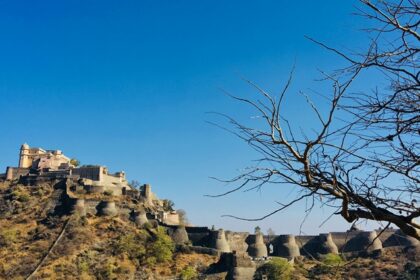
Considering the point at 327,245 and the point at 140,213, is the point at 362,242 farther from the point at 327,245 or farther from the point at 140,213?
the point at 140,213

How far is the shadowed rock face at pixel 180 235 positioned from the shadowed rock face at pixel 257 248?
628cm

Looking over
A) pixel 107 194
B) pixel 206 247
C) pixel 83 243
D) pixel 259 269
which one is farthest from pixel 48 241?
pixel 259 269

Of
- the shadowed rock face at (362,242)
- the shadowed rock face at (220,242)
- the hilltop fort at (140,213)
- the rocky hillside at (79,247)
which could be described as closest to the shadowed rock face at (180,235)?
the hilltop fort at (140,213)

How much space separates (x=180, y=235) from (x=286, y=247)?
999 cm

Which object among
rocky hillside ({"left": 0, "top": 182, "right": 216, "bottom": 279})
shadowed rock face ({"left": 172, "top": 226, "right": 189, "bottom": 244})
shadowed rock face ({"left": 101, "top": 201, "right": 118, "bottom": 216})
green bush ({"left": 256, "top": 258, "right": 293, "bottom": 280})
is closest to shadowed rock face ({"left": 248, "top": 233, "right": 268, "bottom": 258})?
rocky hillside ({"left": 0, "top": 182, "right": 216, "bottom": 279})

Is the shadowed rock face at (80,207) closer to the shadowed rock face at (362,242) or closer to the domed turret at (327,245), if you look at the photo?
the domed turret at (327,245)

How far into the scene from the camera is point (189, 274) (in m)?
35.4

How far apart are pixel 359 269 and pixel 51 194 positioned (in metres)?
30.3

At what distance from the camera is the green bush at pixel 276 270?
3519 cm

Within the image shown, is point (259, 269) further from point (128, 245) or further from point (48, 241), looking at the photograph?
point (48, 241)

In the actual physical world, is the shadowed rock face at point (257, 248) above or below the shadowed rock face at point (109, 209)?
below

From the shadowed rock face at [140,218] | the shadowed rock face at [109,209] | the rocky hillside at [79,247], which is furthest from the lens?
the shadowed rock face at [109,209]

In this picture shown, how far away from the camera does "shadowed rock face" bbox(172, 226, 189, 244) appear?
4309 cm

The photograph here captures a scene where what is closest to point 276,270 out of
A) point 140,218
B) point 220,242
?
point 220,242
